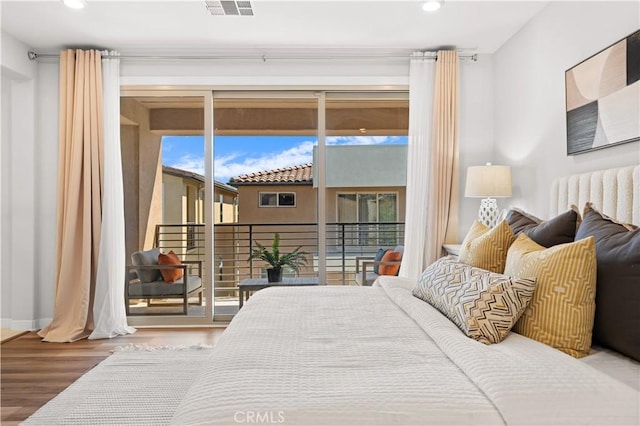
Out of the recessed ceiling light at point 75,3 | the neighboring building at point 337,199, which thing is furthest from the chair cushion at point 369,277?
the recessed ceiling light at point 75,3

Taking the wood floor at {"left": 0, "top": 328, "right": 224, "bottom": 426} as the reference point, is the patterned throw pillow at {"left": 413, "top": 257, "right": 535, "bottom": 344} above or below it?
above

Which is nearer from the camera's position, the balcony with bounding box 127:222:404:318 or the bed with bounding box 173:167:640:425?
the bed with bounding box 173:167:640:425

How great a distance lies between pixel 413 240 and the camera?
4.01 m

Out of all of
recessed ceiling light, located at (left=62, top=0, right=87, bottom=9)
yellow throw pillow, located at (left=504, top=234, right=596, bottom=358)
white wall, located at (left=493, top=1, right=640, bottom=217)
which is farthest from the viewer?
recessed ceiling light, located at (left=62, top=0, right=87, bottom=9)

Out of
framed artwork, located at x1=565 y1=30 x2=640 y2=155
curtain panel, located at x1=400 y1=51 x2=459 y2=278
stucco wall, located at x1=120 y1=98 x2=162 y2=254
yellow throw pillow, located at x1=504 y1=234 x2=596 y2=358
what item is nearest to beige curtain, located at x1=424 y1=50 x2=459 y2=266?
curtain panel, located at x1=400 y1=51 x2=459 y2=278

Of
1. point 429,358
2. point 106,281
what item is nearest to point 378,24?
point 429,358

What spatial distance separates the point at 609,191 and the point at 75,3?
11.5 feet

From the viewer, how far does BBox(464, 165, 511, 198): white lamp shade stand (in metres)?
3.47

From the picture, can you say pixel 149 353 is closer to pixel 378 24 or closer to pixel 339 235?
pixel 339 235

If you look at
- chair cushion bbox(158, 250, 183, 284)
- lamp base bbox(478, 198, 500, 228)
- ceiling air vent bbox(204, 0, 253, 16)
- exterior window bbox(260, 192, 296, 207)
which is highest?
ceiling air vent bbox(204, 0, 253, 16)

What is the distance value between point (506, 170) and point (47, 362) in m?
3.68

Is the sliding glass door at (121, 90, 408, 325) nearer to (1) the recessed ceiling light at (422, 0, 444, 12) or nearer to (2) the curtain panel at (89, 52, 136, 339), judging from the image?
(2) the curtain panel at (89, 52, 136, 339)

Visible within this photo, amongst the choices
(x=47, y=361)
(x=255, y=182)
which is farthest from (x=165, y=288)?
(x=255, y=182)

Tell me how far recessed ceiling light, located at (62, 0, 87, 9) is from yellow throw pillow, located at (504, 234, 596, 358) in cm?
328
